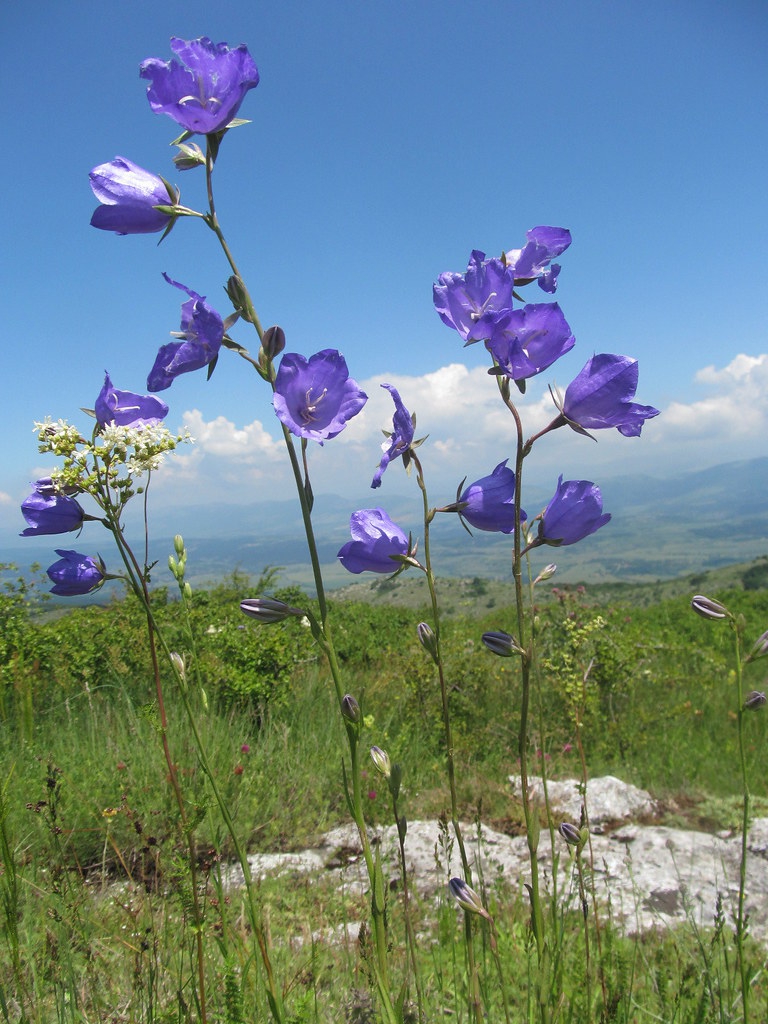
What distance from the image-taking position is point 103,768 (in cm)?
415

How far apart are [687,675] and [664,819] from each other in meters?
4.00

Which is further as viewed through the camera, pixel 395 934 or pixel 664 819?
pixel 664 819

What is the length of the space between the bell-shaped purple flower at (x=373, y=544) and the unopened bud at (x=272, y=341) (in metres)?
0.42

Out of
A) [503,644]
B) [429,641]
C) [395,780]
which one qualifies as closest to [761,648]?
[503,644]

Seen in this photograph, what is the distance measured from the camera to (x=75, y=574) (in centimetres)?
179

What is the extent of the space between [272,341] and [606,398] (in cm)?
76

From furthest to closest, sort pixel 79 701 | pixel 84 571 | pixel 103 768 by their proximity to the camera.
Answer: pixel 79 701, pixel 103 768, pixel 84 571

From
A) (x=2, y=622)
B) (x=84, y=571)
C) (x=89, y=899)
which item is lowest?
(x=89, y=899)

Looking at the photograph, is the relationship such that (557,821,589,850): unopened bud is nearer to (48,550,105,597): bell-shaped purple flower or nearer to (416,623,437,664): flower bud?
(416,623,437,664): flower bud

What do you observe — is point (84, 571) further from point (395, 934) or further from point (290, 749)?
point (290, 749)

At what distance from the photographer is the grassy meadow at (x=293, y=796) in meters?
2.00

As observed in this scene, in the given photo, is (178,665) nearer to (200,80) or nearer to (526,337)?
(526,337)

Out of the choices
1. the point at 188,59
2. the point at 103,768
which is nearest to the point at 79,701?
the point at 103,768

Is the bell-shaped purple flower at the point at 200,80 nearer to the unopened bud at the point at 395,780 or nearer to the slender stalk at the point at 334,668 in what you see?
the slender stalk at the point at 334,668
